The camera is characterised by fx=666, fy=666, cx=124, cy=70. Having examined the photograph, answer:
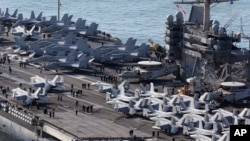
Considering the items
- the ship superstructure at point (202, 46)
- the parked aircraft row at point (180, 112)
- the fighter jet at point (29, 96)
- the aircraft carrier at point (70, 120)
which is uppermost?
the ship superstructure at point (202, 46)

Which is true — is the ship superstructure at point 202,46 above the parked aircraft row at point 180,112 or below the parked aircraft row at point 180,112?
above

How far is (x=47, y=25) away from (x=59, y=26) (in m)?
3.76

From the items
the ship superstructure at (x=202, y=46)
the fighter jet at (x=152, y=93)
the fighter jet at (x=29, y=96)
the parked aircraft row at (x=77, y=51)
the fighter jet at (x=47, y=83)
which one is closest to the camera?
the fighter jet at (x=29, y=96)

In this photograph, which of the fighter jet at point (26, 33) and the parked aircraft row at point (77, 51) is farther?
the fighter jet at point (26, 33)

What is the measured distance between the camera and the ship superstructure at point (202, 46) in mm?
81562

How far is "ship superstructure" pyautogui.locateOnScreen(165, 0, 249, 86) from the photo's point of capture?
8156 centimetres

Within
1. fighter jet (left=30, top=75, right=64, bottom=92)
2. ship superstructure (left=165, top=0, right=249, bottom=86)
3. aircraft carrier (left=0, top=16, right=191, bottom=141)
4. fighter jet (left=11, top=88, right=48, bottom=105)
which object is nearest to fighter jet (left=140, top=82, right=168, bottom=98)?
aircraft carrier (left=0, top=16, right=191, bottom=141)

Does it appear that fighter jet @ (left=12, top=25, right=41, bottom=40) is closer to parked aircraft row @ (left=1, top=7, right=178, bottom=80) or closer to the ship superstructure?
parked aircraft row @ (left=1, top=7, right=178, bottom=80)

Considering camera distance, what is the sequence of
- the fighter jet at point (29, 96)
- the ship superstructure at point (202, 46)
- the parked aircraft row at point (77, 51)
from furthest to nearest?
the parked aircraft row at point (77, 51)
the ship superstructure at point (202, 46)
the fighter jet at point (29, 96)

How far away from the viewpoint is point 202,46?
83.9 m

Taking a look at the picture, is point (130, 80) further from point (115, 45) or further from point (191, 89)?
point (115, 45)

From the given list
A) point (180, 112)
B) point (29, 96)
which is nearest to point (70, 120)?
point (29, 96)

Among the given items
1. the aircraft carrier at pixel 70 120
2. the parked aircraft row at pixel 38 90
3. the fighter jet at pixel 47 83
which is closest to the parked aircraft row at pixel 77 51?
the aircraft carrier at pixel 70 120

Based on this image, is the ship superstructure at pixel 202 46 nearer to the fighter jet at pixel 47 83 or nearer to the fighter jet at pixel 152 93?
the fighter jet at pixel 152 93
